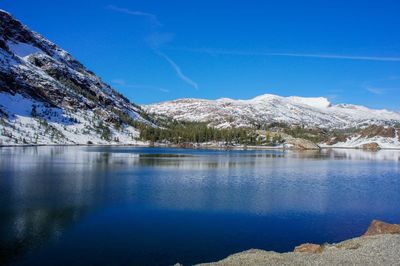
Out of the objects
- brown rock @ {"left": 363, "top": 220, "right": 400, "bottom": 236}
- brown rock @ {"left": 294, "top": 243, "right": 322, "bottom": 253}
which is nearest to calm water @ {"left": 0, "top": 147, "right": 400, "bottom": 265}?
brown rock @ {"left": 363, "top": 220, "right": 400, "bottom": 236}

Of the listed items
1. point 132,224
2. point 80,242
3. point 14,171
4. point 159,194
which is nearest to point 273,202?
point 159,194

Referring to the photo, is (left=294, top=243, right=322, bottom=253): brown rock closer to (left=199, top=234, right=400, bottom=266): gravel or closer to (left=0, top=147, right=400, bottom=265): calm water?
(left=199, top=234, right=400, bottom=266): gravel

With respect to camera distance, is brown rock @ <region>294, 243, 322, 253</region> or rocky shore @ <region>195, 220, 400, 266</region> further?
brown rock @ <region>294, 243, 322, 253</region>

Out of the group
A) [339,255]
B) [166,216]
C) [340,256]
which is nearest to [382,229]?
[339,255]

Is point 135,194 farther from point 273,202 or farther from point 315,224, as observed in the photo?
point 315,224

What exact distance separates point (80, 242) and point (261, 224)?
1949cm

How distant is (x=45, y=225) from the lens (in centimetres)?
4094

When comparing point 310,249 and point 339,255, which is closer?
point 339,255

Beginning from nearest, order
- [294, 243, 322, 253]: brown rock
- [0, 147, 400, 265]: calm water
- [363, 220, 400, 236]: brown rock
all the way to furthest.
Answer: [294, 243, 322, 253]: brown rock < [0, 147, 400, 265]: calm water < [363, 220, 400, 236]: brown rock

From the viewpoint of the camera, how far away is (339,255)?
29031 mm

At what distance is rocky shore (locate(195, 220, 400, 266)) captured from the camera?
27.4 meters

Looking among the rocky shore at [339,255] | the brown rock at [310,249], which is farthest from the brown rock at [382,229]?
the brown rock at [310,249]

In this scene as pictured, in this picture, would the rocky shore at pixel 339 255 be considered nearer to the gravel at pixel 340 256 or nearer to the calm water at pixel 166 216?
the gravel at pixel 340 256

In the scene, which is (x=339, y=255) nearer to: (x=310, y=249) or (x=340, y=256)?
(x=340, y=256)
